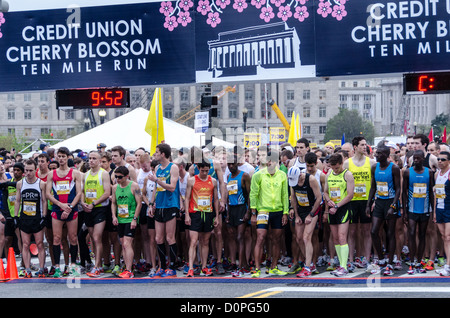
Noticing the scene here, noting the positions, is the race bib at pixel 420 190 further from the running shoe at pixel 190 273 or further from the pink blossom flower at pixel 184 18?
the pink blossom flower at pixel 184 18

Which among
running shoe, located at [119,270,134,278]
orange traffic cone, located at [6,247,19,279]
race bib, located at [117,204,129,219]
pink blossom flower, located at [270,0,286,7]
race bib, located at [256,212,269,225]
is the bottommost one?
running shoe, located at [119,270,134,278]

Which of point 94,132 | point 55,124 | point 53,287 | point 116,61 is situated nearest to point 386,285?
point 53,287

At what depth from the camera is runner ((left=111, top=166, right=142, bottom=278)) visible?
12336mm

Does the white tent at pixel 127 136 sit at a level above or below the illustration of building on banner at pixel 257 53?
below

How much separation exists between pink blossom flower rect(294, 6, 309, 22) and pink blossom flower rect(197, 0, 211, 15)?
1996 millimetres

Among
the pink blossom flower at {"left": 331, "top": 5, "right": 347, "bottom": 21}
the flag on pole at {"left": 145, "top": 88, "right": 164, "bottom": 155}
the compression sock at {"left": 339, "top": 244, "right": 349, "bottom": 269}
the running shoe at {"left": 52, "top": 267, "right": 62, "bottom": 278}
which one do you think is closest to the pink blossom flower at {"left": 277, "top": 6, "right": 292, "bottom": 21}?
the pink blossom flower at {"left": 331, "top": 5, "right": 347, "bottom": 21}

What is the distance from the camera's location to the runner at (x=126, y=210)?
40.5 ft

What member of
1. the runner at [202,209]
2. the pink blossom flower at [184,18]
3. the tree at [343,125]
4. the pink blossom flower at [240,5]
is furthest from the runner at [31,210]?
the tree at [343,125]

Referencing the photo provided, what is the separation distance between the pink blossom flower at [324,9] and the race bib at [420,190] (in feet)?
16.7

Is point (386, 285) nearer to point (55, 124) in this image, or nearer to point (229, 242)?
point (229, 242)

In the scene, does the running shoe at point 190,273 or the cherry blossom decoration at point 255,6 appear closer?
the running shoe at point 190,273

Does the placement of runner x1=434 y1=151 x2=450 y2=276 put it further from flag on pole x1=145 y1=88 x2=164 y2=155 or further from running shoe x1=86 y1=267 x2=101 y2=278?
flag on pole x1=145 y1=88 x2=164 y2=155

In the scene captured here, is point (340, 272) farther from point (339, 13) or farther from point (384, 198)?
point (339, 13)

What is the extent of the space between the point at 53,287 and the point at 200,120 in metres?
5.88
